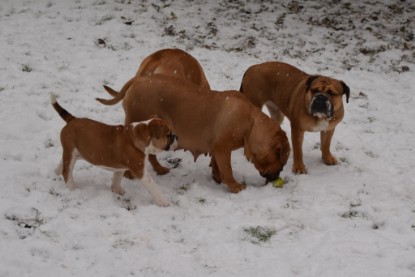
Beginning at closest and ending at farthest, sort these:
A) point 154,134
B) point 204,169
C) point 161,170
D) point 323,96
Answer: point 154,134, point 323,96, point 161,170, point 204,169

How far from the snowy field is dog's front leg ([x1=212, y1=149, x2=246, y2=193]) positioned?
0.13 metres

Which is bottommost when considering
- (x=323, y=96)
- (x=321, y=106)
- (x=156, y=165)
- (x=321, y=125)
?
(x=156, y=165)

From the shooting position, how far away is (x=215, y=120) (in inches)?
234

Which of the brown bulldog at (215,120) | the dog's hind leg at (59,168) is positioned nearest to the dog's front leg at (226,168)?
the brown bulldog at (215,120)

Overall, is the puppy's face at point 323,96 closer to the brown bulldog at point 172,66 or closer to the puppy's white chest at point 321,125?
the puppy's white chest at point 321,125

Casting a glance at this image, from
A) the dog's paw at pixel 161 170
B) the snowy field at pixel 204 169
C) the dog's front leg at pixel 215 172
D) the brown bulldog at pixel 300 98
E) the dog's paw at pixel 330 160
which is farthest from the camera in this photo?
the dog's paw at pixel 330 160

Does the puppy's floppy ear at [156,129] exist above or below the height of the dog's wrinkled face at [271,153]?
above

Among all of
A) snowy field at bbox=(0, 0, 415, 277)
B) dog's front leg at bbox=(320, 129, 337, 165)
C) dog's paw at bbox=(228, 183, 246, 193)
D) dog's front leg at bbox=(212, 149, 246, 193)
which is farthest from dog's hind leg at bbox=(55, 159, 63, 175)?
dog's front leg at bbox=(320, 129, 337, 165)

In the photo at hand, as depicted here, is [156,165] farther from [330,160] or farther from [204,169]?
[330,160]

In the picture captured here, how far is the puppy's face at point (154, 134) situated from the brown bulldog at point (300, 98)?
5.99 ft

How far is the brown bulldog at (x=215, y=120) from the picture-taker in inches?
233

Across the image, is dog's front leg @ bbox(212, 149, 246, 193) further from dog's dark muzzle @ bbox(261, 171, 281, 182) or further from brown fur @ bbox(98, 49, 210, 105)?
brown fur @ bbox(98, 49, 210, 105)

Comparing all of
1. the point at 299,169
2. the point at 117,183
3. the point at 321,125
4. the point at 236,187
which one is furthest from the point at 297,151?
the point at 117,183

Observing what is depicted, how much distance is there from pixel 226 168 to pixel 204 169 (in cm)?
82
